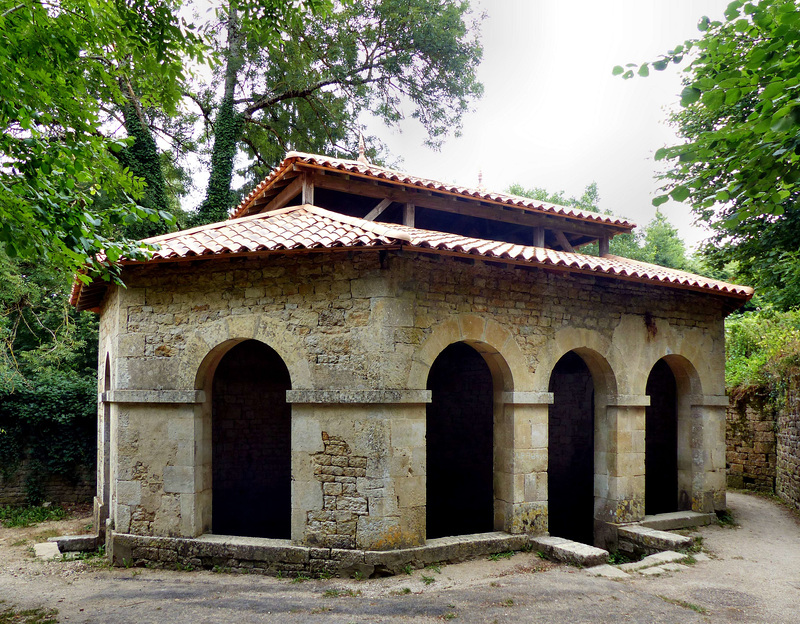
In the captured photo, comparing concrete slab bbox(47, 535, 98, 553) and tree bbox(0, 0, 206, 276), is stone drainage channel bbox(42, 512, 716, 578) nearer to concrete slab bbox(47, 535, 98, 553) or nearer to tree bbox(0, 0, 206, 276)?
concrete slab bbox(47, 535, 98, 553)

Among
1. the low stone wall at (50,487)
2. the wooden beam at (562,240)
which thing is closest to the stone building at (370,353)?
the wooden beam at (562,240)

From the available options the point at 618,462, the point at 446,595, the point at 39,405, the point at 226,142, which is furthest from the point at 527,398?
the point at 226,142

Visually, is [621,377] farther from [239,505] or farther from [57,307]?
[57,307]

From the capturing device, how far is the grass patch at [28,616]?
5.40 metres

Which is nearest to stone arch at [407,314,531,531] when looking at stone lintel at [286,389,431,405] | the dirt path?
stone lintel at [286,389,431,405]

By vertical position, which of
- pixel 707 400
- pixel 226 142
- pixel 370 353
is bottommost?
pixel 707 400

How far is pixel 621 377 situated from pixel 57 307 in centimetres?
1349

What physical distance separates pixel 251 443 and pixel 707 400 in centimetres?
819

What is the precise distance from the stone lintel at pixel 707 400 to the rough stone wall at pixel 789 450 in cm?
184

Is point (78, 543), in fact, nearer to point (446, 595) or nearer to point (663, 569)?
point (446, 595)

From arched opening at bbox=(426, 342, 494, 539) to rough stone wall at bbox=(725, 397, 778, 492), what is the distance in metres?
5.78

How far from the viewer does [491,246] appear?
268 inches

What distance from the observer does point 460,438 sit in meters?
11.3

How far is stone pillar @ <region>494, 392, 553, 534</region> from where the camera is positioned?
7261 mm
